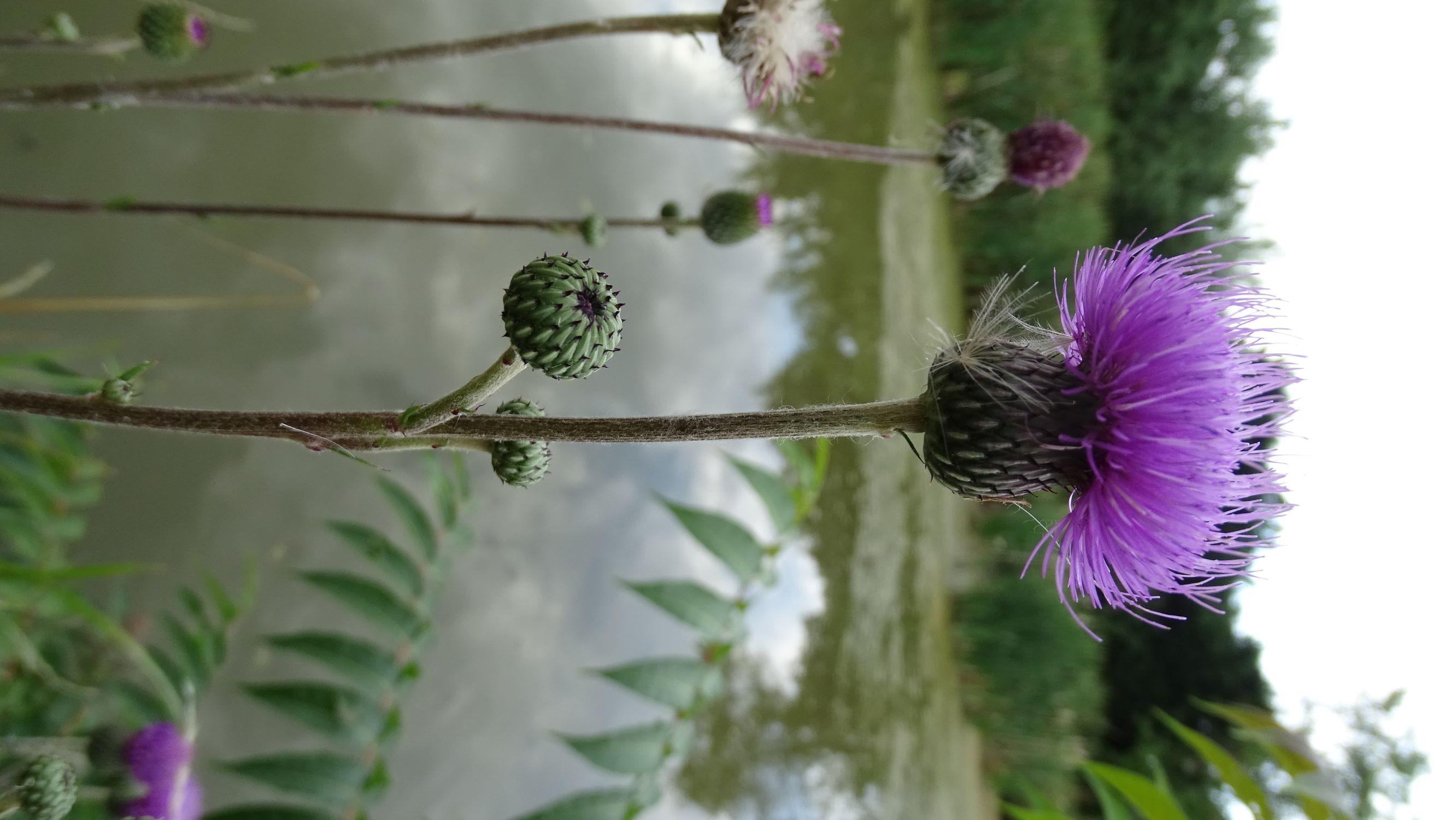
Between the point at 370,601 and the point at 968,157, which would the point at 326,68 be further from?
the point at 968,157

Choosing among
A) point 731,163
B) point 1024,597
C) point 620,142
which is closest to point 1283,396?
point 620,142

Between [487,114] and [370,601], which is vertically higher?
[487,114]

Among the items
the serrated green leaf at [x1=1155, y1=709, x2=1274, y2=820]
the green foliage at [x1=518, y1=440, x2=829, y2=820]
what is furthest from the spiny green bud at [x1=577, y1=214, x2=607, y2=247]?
the serrated green leaf at [x1=1155, y1=709, x2=1274, y2=820]

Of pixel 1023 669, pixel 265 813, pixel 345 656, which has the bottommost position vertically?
pixel 1023 669

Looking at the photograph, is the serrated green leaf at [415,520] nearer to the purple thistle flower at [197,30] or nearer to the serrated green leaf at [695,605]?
the serrated green leaf at [695,605]

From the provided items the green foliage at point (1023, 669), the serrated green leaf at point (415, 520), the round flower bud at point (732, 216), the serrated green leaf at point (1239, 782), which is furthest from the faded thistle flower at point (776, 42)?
the green foliage at point (1023, 669)

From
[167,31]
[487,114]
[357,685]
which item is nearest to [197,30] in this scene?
[167,31]

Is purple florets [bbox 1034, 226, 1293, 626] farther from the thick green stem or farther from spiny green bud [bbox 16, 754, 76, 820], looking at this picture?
spiny green bud [bbox 16, 754, 76, 820]
